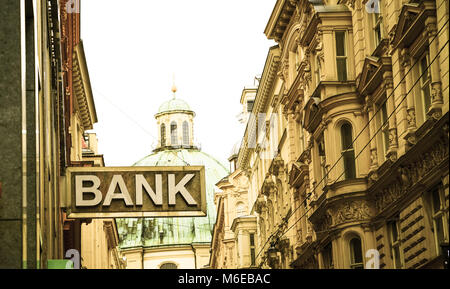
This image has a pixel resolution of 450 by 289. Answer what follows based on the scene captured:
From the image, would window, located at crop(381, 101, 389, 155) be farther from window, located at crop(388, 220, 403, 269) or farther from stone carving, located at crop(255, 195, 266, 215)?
stone carving, located at crop(255, 195, 266, 215)

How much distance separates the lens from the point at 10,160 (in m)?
13.7

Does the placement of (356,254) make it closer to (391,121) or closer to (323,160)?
(323,160)

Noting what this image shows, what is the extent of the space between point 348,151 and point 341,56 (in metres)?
3.09

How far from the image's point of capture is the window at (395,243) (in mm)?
29047

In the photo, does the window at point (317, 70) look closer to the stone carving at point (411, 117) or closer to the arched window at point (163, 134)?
the stone carving at point (411, 117)

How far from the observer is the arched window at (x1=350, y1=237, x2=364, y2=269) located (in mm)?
32938

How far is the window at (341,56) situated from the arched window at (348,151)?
5.34 ft

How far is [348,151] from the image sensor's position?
33594 millimetres

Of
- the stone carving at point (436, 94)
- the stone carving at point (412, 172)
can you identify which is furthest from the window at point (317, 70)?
the stone carving at point (436, 94)

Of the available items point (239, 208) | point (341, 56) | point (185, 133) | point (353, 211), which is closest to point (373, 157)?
point (353, 211)

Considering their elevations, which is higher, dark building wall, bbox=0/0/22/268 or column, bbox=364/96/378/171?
column, bbox=364/96/378/171

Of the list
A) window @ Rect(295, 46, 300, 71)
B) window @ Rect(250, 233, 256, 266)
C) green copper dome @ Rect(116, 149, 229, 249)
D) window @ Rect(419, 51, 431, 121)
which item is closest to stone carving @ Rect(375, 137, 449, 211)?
window @ Rect(419, 51, 431, 121)

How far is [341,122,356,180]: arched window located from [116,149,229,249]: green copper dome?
8771 centimetres
